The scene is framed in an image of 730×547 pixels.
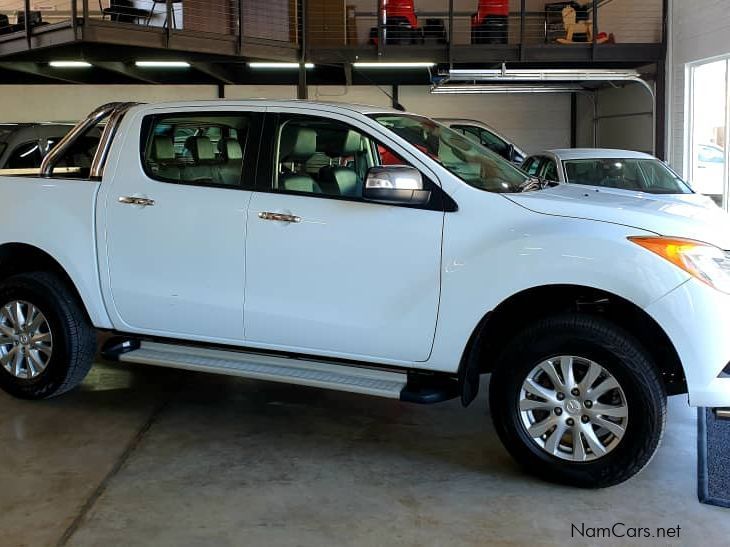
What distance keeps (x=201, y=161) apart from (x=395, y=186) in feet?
4.42

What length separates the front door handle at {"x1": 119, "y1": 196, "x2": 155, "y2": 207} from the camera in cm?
494

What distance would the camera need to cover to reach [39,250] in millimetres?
5344

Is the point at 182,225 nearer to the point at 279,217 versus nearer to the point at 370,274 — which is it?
the point at 279,217

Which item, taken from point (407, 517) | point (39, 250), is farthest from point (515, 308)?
point (39, 250)

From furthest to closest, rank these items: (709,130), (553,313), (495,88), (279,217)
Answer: (495,88) → (709,130) → (279,217) → (553,313)

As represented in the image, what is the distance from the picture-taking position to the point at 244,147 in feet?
15.9

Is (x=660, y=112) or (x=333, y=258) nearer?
(x=333, y=258)

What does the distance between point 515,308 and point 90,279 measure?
255 cm

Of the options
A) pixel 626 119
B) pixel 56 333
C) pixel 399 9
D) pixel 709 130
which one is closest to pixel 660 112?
pixel 709 130

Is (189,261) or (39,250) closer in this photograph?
(189,261)

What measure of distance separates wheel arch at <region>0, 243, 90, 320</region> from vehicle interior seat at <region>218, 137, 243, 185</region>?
1.22 meters

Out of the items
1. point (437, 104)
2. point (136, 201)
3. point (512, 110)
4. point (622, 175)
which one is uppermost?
point (437, 104)

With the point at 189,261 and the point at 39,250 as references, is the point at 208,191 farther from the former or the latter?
the point at 39,250

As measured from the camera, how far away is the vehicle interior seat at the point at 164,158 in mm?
5000
